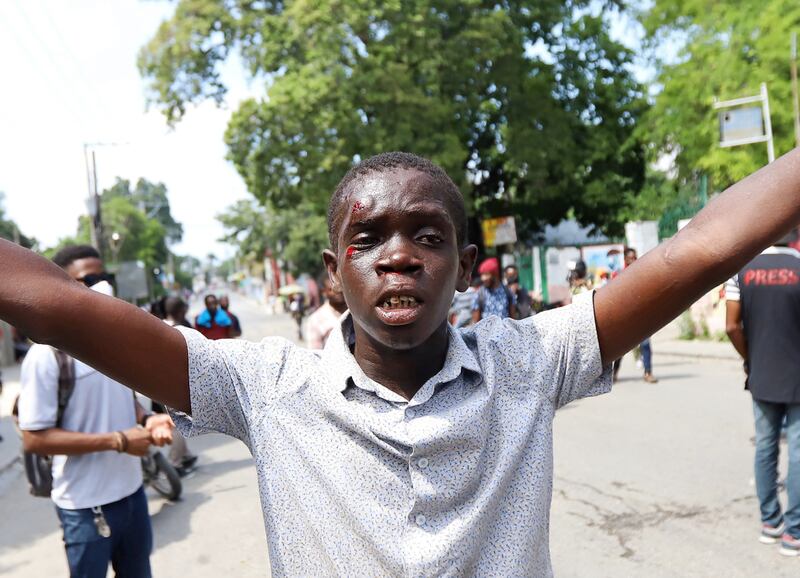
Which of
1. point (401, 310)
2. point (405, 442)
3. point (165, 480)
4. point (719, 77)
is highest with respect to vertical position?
point (719, 77)

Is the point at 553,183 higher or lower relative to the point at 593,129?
lower

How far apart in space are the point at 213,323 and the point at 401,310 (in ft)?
30.5

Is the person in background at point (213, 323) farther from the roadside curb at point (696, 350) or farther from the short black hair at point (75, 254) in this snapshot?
the roadside curb at point (696, 350)

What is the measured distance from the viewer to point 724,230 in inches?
55.3

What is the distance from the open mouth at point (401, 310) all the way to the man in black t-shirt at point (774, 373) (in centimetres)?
391

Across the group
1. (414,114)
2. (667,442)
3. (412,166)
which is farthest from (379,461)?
(414,114)

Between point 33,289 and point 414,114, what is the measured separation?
18.8 metres

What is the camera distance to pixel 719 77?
668 inches

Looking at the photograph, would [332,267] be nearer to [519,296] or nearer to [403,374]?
[403,374]

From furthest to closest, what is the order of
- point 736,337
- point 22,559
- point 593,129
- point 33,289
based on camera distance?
point 593,129
point 22,559
point 736,337
point 33,289

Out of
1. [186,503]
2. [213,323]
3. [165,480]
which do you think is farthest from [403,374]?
[213,323]

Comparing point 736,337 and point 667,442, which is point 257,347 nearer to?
point 736,337

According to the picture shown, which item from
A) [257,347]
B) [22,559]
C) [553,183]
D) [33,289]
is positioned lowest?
[22,559]

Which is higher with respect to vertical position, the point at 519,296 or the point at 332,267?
the point at 332,267
